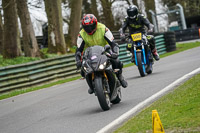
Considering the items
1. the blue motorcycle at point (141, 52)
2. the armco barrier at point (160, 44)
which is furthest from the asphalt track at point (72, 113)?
the armco barrier at point (160, 44)

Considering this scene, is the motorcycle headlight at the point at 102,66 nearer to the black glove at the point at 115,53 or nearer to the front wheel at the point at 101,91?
the front wheel at the point at 101,91

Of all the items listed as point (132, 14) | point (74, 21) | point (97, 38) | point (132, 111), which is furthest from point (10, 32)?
point (132, 111)

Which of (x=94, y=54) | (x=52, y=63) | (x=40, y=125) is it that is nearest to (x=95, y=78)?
(x=94, y=54)

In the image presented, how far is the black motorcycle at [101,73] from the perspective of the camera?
8.17m

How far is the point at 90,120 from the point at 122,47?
55.6 feet

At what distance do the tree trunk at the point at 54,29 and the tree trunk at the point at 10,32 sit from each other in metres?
2.17

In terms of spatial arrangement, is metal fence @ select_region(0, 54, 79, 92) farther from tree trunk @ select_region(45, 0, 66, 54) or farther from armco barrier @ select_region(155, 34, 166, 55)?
armco barrier @ select_region(155, 34, 166, 55)

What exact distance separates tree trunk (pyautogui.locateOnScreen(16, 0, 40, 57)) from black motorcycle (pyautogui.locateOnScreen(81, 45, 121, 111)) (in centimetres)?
1397

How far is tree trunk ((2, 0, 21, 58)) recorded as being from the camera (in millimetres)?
22578

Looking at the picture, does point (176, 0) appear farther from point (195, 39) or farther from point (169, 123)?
point (169, 123)

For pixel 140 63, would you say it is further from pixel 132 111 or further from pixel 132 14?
pixel 132 111

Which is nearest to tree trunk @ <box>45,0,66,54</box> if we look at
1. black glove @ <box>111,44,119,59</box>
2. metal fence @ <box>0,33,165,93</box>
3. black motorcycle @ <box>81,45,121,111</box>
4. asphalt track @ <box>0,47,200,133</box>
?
metal fence @ <box>0,33,165,93</box>

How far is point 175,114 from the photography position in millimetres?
6578

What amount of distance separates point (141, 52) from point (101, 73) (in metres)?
5.30
